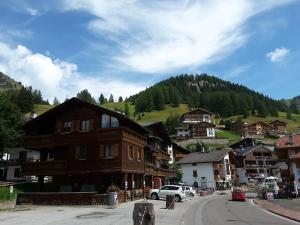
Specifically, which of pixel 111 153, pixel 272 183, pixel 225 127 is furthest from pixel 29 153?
pixel 225 127

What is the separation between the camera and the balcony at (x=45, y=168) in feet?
145

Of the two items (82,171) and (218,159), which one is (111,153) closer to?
(82,171)

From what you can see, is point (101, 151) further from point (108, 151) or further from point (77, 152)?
point (77, 152)

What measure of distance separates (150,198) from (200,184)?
4359 centimetres

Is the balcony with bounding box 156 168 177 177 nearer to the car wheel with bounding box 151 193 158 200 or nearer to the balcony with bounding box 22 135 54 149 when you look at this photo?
the car wheel with bounding box 151 193 158 200

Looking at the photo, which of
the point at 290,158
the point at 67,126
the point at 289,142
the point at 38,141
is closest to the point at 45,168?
the point at 38,141

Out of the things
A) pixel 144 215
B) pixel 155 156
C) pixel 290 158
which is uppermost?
pixel 155 156

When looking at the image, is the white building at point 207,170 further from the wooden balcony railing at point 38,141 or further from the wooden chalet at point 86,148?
the wooden balcony railing at point 38,141

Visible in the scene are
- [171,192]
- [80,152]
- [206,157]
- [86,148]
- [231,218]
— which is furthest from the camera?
[206,157]

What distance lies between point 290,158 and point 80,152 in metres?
29.3

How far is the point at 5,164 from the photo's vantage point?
6372 centimetres

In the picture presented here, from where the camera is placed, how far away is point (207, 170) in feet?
292

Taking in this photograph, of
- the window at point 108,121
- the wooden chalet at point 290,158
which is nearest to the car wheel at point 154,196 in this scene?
the window at point 108,121

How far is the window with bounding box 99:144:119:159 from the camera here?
42188mm
